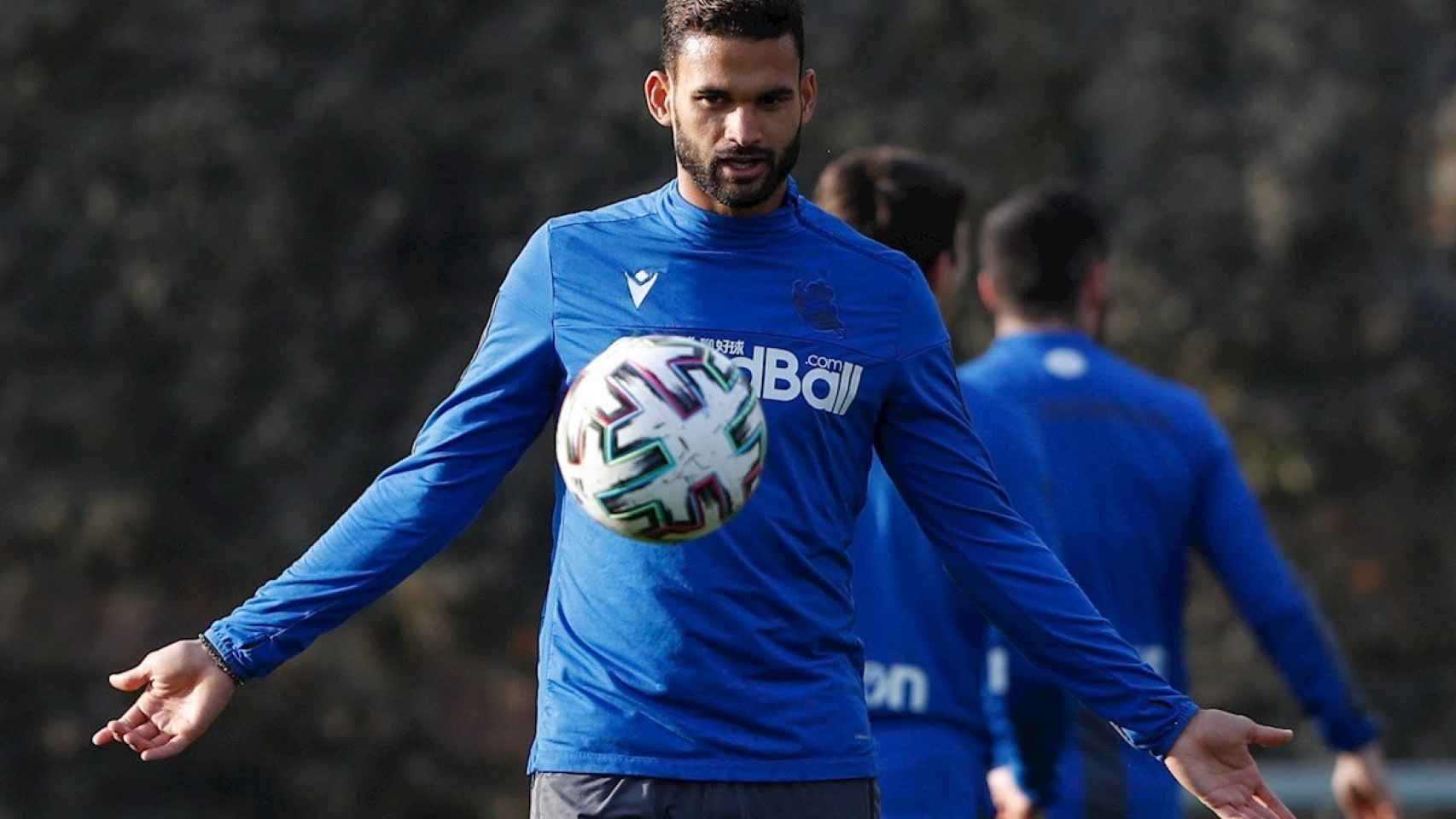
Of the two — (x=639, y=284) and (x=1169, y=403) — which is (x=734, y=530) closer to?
(x=639, y=284)

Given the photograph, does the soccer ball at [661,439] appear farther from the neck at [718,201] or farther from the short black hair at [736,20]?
the short black hair at [736,20]

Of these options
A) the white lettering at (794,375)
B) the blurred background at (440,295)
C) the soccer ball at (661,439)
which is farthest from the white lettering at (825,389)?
the blurred background at (440,295)

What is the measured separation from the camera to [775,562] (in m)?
3.71

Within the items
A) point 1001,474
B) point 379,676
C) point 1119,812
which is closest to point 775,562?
point 1001,474

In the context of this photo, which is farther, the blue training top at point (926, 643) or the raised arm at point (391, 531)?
the blue training top at point (926, 643)

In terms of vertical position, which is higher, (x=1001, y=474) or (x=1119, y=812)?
(x=1001, y=474)

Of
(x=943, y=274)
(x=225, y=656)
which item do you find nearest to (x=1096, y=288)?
(x=943, y=274)

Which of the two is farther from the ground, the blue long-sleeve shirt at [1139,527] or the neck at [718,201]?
the neck at [718,201]

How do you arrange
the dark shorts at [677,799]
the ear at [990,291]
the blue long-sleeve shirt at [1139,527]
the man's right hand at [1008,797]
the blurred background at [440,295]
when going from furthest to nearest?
1. the blurred background at [440,295]
2. the ear at [990,291]
3. the blue long-sleeve shirt at [1139,527]
4. the man's right hand at [1008,797]
5. the dark shorts at [677,799]

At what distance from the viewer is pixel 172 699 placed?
3.72 m

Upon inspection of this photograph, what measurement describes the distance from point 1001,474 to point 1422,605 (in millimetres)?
8061

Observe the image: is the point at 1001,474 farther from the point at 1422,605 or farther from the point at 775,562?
the point at 1422,605

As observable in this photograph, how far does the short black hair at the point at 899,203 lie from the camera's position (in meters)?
5.02

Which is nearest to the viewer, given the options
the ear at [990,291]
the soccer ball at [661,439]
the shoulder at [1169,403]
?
the soccer ball at [661,439]
